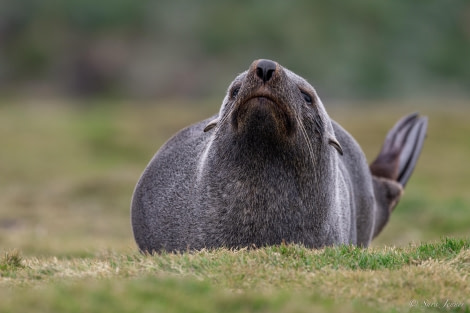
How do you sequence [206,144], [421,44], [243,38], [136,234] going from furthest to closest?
[421,44] < [243,38] < [136,234] < [206,144]

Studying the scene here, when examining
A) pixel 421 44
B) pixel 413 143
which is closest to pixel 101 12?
pixel 421 44

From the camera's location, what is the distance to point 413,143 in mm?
13180

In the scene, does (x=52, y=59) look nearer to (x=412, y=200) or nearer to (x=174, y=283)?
(x=412, y=200)

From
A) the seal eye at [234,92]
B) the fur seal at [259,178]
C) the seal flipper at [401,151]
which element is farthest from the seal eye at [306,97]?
the seal flipper at [401,151]

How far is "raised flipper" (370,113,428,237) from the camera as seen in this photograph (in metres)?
12.3

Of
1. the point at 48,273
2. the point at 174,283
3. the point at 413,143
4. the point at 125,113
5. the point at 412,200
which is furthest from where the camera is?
the point at 125,113

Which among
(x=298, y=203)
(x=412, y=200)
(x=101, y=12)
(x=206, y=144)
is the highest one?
(x=101, y=12)

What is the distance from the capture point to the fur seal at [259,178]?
8031 mm

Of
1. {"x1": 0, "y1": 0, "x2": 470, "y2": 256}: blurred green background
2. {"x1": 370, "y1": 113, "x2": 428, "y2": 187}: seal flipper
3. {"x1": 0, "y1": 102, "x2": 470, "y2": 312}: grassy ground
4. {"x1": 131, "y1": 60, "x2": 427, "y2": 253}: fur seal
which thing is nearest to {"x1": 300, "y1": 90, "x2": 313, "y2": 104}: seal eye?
{"x1": 131, "y1": 60, "x2": 427, "y2": 253}: fur seal

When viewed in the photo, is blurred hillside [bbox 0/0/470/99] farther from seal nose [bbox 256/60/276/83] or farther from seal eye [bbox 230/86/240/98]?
seal nose [bbox 256/60/276/83]

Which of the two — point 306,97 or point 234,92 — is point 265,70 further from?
point 306,97

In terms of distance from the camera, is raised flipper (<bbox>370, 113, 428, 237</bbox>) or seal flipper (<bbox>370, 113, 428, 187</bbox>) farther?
seal flipper (<bbox>370, 113, 428, 187</bbox>)

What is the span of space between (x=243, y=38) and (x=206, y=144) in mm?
51848

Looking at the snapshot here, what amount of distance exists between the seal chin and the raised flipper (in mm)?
4313
